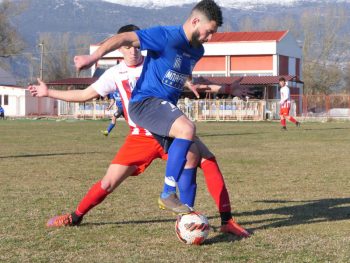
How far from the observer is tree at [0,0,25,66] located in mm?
91000

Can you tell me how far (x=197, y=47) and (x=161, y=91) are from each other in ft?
1.64

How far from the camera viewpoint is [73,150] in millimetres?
18359

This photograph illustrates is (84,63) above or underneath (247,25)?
underneath

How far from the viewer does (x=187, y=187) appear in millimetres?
6625

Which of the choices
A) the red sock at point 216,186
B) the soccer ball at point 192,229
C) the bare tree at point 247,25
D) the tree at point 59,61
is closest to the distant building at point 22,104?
the tree at point 59,61

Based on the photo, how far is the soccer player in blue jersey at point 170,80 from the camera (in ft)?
20.1

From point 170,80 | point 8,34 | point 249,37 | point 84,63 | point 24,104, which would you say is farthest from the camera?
point 8,34

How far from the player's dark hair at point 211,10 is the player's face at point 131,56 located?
115cm

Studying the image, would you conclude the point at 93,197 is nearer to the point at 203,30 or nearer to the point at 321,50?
the point at 203,30

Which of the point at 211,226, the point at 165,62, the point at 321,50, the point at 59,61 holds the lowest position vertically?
the point at 211,226

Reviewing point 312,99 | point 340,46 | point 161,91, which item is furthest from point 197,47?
point 340,46

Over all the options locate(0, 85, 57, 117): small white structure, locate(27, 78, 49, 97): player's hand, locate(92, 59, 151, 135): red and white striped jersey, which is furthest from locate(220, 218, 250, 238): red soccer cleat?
locate(0, 85, 57, 117): small white structure

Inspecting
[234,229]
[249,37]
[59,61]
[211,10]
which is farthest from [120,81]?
[59,61]

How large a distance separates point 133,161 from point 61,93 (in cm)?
92
